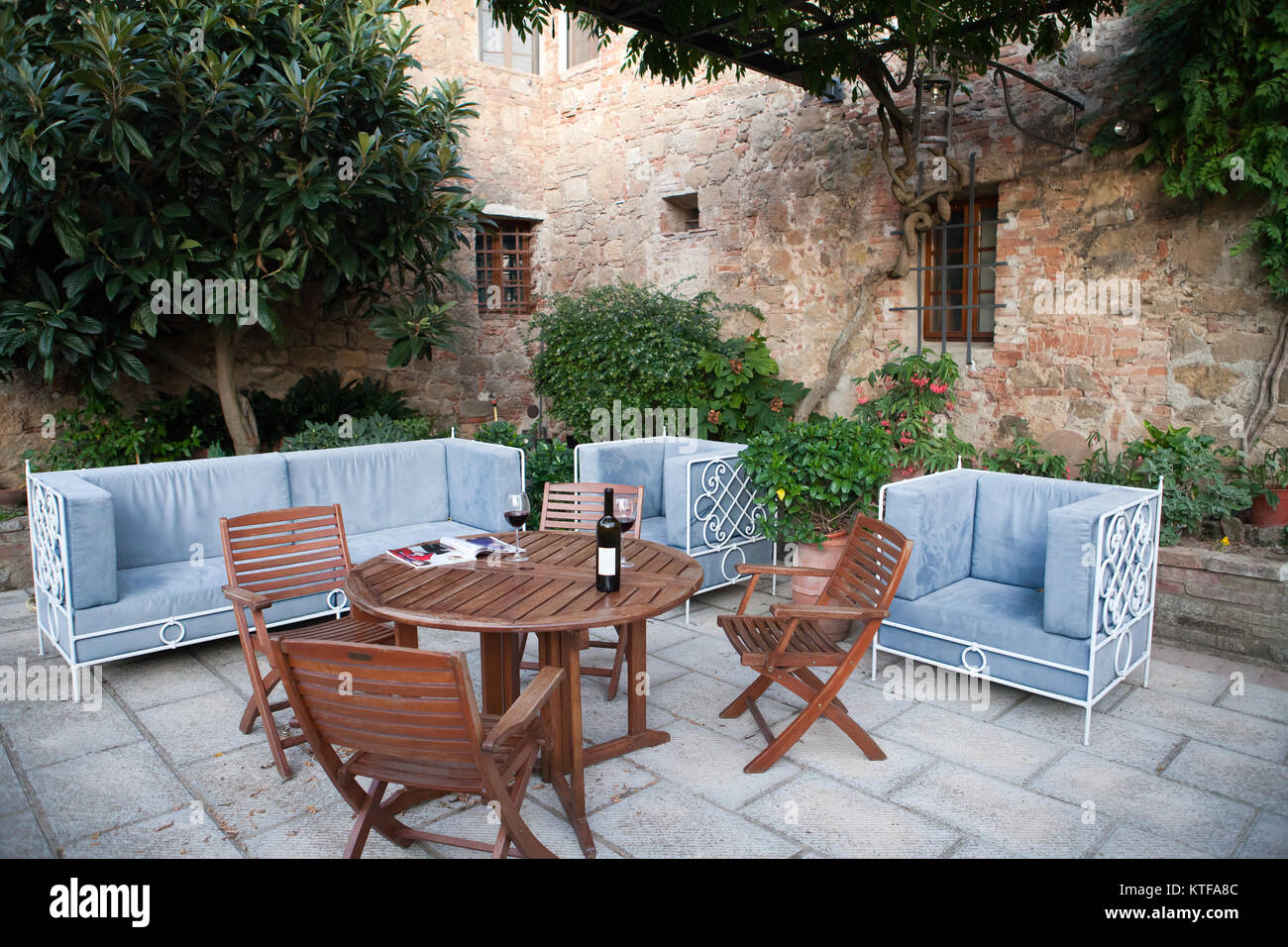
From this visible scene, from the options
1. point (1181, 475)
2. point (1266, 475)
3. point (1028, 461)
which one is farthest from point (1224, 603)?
point (1028, 461)

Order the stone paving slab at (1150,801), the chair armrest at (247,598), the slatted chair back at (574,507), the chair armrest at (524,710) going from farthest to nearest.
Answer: the slatted chair back at (574,507), the chair armrest at (247,598), the stone paving slab at (1150,801), the chair armrest at (524,710)

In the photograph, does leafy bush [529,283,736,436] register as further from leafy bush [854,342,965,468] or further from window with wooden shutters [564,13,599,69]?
window with wooden shutters [564,13,599,69]

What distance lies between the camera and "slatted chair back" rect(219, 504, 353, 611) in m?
3.42

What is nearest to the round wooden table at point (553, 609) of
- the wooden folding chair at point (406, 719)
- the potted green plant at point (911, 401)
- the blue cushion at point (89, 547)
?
the wooden folding chair at point (406, 719)

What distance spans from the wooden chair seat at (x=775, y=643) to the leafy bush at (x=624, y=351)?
11.7 feet

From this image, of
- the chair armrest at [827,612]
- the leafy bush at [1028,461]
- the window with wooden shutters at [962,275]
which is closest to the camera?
the chair armrest at [827,612]

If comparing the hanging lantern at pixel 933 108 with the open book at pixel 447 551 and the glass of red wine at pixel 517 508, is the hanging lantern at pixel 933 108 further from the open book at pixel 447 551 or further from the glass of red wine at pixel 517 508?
the open book at pixel 447 551

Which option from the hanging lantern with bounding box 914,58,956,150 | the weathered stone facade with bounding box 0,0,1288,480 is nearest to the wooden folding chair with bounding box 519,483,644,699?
the weathered stone facade with bounding box 0,0,1288,480

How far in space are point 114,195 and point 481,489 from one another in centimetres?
349

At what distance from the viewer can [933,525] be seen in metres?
3.86

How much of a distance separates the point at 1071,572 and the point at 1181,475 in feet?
6.02

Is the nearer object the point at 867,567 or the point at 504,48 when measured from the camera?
the point at 867,567

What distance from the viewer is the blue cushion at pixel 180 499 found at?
4.31 metres

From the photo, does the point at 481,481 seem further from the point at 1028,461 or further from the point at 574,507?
the point at 1028,461
